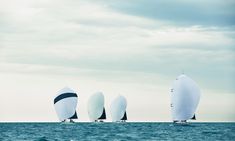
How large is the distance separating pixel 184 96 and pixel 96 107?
43.9m

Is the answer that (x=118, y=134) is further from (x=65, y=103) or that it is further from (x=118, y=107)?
(x=118, y=107)

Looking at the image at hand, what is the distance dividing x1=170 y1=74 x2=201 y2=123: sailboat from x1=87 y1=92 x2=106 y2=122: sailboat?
3917 cm

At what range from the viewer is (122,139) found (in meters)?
68.6

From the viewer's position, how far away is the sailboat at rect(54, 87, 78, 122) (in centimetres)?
12006

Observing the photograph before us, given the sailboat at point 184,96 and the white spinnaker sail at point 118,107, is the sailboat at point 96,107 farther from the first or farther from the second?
the sailboat at point 184,96

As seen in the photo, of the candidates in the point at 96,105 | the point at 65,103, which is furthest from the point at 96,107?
the point at 65,103

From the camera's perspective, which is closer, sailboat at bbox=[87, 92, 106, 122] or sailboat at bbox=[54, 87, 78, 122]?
sailboat at bbox=[54, 87, 78, 122]

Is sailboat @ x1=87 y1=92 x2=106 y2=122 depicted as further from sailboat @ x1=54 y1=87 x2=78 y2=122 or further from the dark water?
the dark water

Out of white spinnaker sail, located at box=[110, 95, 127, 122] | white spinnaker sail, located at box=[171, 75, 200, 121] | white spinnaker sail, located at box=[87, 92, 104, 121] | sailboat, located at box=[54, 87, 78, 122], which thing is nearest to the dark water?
white spinnaker sail, located at box=[171, 75, 200, 121]

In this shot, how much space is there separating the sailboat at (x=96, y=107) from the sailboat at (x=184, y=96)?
39.2 m

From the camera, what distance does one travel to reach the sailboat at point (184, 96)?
98000mm

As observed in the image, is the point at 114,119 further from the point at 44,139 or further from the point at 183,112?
the point at 44,139

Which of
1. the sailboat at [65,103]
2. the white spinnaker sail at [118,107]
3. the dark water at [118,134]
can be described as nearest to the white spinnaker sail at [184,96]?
the dark water at [118,134]

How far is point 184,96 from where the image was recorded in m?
97.9
